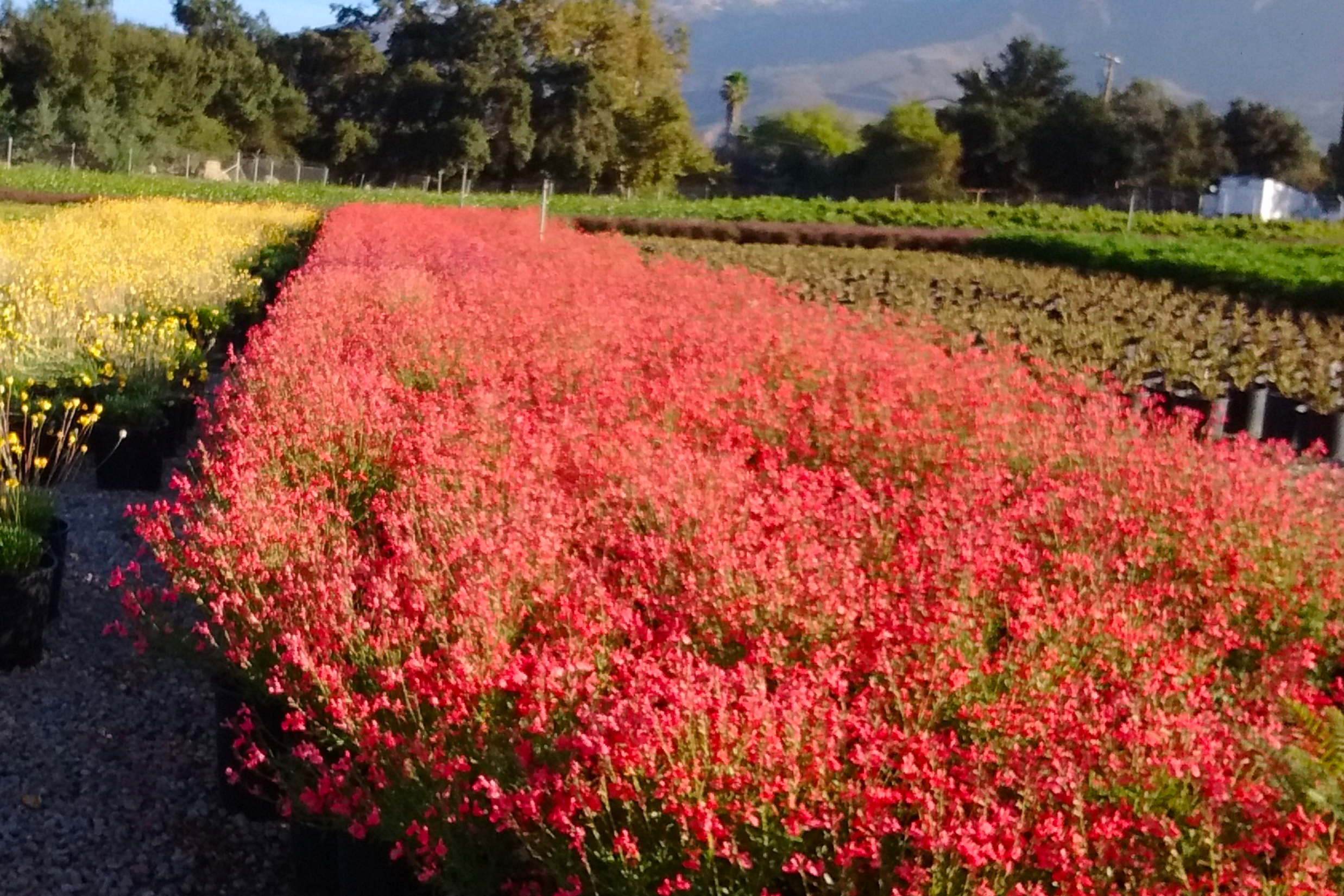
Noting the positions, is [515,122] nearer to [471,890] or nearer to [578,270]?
[578,270]

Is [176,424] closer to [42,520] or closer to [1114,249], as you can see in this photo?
[42,520]

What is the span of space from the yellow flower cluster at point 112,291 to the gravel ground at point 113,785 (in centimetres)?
215

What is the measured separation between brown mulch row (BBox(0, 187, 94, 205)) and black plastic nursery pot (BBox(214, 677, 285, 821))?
26221mm

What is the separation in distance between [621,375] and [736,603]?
272 cm

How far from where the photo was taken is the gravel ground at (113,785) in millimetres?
3617

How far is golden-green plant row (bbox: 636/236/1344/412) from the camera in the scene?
31.9 ft

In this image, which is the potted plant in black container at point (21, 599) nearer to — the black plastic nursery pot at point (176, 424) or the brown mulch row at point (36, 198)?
the black plastic nursery pot at point (176, 424)

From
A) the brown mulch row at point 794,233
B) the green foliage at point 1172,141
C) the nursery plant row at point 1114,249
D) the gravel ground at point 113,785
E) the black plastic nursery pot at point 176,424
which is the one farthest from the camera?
the green foliage at point 1172,141

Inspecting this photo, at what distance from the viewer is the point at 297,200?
33469 millimetres

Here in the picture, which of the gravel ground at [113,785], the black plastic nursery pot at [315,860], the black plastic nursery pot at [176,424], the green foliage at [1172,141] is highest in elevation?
the green foliage at [1172,141]

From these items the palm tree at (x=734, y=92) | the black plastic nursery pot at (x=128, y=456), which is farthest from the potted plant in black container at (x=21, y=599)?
the palm tree at (x=734, y=92)

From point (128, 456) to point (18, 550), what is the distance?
2633 mm

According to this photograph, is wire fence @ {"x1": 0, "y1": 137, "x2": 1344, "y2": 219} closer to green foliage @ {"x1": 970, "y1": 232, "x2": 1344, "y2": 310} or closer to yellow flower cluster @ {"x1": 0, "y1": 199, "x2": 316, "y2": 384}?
green foliage @ {"x1": 970, "y1": 232, "x2": 1344, "y2": 310}

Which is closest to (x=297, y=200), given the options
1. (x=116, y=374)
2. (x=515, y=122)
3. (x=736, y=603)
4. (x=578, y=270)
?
(x=515, y=122)
